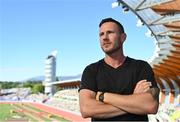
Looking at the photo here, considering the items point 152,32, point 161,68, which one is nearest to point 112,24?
point 152,32

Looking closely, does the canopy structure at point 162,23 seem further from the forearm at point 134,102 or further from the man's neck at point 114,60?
the forearm at point 134,102

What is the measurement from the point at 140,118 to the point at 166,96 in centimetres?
5429

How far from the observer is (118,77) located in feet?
12.0

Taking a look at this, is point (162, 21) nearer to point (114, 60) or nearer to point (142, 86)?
point (114, 60)

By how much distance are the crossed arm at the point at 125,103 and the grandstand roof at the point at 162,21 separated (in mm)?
16104

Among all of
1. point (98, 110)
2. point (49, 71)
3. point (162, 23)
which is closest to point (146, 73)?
point (98, 110)

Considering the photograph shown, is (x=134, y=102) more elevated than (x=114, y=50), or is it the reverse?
(x=114, y=50)

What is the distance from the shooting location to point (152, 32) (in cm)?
2877

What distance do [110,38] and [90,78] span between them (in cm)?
41

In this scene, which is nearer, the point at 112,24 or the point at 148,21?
the point at 112,24

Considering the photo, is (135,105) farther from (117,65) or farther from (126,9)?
(126,9)

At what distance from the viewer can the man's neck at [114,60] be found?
3.76m

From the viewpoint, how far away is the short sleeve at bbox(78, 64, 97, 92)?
3.77 m

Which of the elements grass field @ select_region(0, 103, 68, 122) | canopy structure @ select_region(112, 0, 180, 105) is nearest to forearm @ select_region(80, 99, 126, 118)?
canopy structure @ select_region(112, 0, 180, 105)
